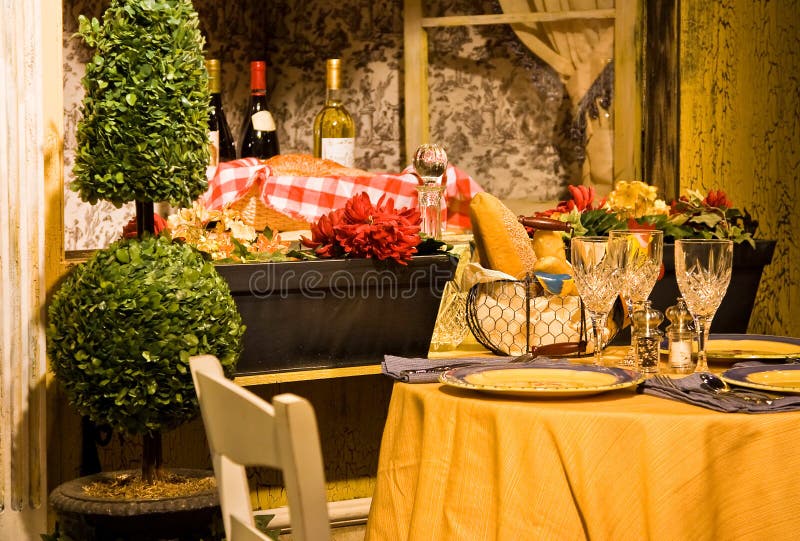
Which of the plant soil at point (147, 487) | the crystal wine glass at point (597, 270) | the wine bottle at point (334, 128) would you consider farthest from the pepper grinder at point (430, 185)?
the crystal wine glass at point (597, 270)

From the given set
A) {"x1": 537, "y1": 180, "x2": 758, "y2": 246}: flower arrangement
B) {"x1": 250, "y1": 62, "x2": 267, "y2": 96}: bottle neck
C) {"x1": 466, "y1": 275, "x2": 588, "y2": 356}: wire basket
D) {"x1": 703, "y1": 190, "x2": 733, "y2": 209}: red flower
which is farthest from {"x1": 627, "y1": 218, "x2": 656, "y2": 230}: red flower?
{"x1": 250, "y1": 62, "x2": 267, "y2": 96}: bottle neck

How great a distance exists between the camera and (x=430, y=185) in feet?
8.03

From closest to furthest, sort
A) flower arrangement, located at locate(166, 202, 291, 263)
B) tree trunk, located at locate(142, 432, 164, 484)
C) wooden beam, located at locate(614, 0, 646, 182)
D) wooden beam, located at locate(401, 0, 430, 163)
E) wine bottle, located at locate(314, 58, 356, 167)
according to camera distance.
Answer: tree trunk, located at locate(142, 432, 164, 484)
flower arrangement, located at locate(166, 202, 291, 263)
wine bottle, located at locate(314, 58, 356, 167)
wooden beam, located at locate(614, 0, 646, 182)
wooden beam, located at locate(401, 0, 430, 163)

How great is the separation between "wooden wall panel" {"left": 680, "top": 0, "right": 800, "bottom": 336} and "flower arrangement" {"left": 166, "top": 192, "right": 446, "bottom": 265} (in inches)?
69.9

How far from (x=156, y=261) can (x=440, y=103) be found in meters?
2.56

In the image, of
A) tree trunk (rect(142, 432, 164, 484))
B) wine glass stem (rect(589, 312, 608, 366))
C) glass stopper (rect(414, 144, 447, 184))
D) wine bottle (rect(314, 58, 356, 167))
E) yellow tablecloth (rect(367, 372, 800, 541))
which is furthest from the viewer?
wine bottle (rect(314, 58, 356, 167))

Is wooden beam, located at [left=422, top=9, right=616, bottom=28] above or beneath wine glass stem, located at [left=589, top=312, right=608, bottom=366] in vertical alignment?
above

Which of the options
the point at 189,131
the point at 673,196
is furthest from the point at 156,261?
the point at 673,196

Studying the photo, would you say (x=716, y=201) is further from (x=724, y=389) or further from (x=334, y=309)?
(x=724, y=389)

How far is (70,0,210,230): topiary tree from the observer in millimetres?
1848

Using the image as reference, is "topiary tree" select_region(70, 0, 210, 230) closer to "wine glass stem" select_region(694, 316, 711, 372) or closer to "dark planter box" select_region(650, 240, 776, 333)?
"wine glass stem" select_region(694, 316, 711, 372)

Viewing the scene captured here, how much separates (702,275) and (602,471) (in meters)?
0.38

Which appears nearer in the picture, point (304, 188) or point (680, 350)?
point (680, 350)

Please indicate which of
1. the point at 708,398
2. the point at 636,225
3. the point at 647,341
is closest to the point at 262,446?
the point at 708,398
